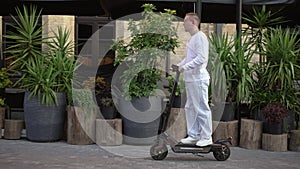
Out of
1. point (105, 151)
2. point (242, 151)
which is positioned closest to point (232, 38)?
point (242, 151)

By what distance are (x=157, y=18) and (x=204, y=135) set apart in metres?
1.94

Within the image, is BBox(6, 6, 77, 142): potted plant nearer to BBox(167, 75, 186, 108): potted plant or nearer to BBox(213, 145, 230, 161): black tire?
BBox(167, 75, 186, 108): potted plant

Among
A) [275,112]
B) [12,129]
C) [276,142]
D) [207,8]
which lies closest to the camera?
[275,112]

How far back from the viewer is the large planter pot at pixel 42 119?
23.2ft

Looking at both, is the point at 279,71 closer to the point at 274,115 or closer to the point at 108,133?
the point at 274,115

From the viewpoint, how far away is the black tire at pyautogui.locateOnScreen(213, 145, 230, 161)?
19.8 feet

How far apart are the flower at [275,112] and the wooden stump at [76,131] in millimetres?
2519

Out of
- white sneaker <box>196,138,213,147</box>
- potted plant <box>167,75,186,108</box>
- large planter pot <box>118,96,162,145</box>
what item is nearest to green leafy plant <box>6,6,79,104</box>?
large planter pot <box>118,96,162,145</box>

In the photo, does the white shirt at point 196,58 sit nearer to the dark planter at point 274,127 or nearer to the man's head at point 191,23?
the man's head at point 191,23

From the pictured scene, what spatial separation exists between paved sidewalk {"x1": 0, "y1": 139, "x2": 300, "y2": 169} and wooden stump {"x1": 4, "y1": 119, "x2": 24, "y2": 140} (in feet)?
1.02

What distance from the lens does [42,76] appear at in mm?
7098

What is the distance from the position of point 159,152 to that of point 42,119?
6.60ft

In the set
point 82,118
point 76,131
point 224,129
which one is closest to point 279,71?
point 224,129

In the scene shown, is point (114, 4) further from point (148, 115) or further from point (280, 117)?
point (280, 117)
